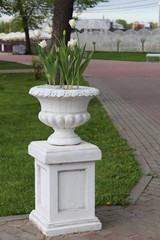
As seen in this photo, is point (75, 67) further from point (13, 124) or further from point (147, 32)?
point (147, 32)

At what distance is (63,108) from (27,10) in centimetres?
4106

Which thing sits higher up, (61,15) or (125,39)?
(61,15)

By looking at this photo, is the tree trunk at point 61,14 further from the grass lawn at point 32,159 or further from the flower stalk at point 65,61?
the flower stalk at point 65,61

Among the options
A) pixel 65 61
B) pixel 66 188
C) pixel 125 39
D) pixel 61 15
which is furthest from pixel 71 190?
pixel 125 39

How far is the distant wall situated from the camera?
169 ft

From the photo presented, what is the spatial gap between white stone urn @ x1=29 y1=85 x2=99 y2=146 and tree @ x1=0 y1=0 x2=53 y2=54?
75.0 ft

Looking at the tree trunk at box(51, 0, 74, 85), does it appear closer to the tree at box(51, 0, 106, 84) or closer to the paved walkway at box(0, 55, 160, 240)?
the tree at box(51, 0, 106, 84)

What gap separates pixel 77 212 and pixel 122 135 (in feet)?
14.8

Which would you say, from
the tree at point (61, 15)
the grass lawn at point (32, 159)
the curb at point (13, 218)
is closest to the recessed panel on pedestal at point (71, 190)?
the curb at point (13, 218)

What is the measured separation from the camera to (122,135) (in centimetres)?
875

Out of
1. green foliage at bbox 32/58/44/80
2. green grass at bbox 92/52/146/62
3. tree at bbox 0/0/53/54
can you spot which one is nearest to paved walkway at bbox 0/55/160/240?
green foliage at bbox 32/58/44/80

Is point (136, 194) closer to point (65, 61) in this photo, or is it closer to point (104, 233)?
Answer: point (104, 233)

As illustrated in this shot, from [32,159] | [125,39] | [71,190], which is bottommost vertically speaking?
[125,39]

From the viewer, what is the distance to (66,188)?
4277 millimetres
